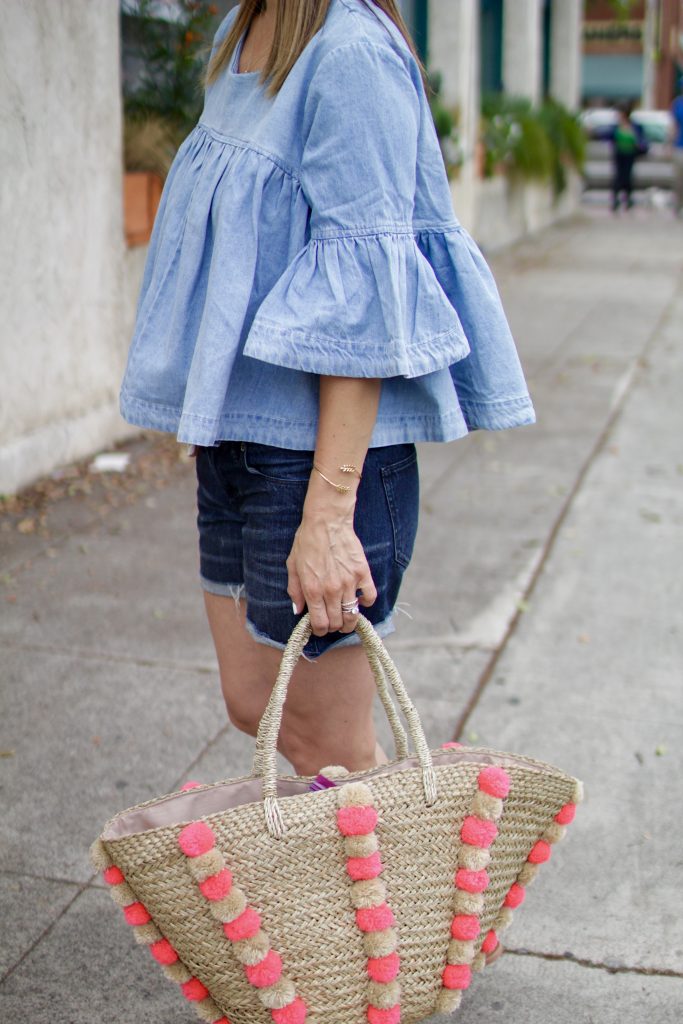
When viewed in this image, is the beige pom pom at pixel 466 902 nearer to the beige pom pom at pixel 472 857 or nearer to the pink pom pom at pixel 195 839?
the beige pom pom at pixel 472 857

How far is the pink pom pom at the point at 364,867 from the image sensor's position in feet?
5.88

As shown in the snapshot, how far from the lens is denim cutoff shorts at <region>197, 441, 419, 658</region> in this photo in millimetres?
1946

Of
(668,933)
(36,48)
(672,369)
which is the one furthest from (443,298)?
(672,369)

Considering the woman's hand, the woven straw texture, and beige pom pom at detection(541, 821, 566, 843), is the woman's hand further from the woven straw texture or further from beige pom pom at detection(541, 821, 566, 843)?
beige pom pom at detection(541, 821, 566, 843)

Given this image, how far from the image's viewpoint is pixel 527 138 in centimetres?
1609

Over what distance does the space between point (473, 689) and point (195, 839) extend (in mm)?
2215

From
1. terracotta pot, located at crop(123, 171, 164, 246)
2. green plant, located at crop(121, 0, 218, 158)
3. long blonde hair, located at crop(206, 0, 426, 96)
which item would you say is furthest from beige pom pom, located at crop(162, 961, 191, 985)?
green plant, located at crop(121, 0, 218, 158)

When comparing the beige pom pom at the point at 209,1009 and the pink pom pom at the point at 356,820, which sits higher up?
the pink pom pom at the point at 356,820

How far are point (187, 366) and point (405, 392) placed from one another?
35cm

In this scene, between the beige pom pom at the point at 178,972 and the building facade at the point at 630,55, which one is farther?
the building facade at the point at 630,55

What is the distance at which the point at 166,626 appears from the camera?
169 inches

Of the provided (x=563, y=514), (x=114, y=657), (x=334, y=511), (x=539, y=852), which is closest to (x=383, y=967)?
(x=539, y=852)

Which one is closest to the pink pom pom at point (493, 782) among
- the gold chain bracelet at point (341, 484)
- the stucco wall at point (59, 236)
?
the gold chain bracelet at point (341, 484)

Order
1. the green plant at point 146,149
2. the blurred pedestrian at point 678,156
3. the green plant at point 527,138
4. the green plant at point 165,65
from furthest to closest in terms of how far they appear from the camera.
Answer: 1. the blurred pedestrian at point 678,156
2. the green plant at point 527,138
3. the green plant at point 165,65
4. the green plant at point 146,149
